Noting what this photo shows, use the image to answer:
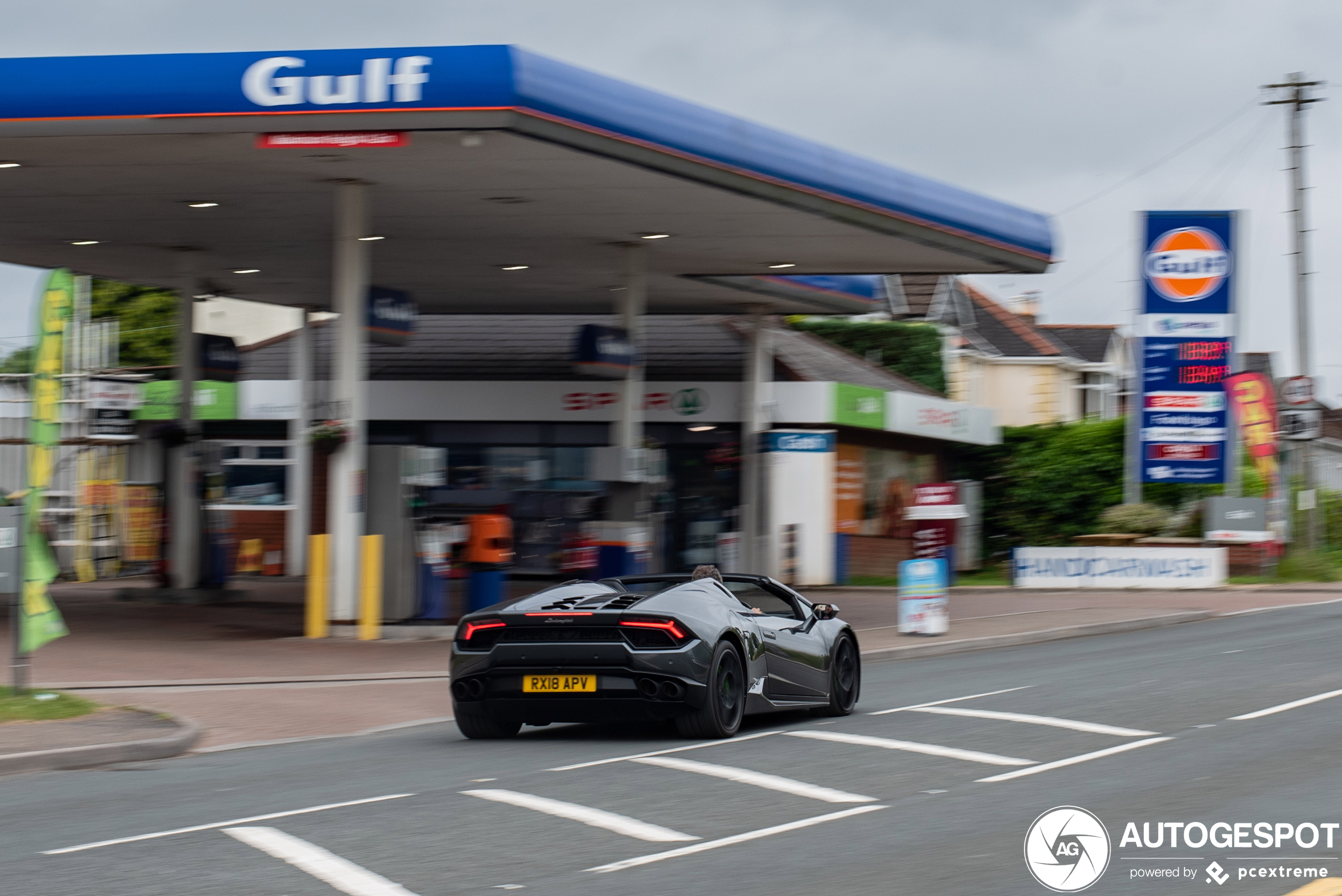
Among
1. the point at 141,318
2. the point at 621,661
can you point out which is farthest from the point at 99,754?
the point at 141,318

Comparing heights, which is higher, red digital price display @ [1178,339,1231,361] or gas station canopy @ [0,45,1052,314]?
gas station canopy @ [0,45,1052,314]

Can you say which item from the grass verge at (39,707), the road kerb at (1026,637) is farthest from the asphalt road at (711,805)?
the road kerb at (1026,637)

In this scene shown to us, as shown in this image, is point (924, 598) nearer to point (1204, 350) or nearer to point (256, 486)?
point (1204, 350)

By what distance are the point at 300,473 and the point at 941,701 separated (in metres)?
23.2

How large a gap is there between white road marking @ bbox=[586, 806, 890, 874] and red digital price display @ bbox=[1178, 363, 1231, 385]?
28657mm

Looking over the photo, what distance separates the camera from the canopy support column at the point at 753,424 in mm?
31828

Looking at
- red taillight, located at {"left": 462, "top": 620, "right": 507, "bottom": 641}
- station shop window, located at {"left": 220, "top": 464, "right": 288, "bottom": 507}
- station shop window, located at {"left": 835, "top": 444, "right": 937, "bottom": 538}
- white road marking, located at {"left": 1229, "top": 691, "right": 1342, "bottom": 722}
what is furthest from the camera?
station shop window, located at {"left": 220, "top": 464, "right": 288, "bottom": 507}

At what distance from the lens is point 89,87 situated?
54.9 feet

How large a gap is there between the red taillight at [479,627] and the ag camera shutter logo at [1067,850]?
4263mm

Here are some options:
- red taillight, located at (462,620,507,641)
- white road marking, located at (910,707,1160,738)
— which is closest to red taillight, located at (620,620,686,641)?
red taillight, located at (462,620,507,641)

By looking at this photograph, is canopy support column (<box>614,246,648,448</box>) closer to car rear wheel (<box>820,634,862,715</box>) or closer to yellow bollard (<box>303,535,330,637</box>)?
yellow bollard (<box>303,535,330,637</box>)

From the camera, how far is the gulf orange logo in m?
34.8

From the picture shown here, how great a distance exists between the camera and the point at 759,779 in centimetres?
925

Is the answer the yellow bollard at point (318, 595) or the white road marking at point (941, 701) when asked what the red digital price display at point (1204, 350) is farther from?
the white road marking at point (941, 701)
